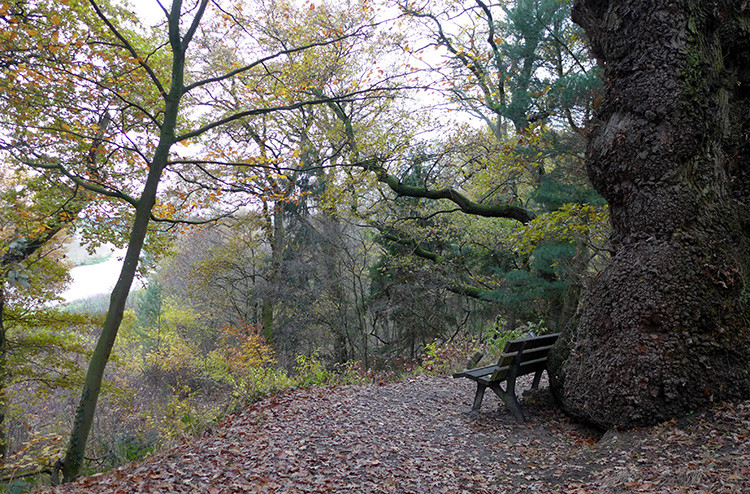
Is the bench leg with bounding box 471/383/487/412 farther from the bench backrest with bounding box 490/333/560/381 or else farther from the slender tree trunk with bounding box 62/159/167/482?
the slender tree trunk with bounding box 62/159/167/482

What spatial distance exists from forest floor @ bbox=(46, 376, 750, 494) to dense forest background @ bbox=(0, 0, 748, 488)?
1309 mm

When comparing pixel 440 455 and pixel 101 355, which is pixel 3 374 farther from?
pixel 440 455

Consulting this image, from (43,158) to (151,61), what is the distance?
4408 millimetres

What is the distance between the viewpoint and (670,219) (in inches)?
169

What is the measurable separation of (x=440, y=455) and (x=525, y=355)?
182cm

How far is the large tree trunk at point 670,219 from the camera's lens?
404cm

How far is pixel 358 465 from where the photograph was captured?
14.3 feet

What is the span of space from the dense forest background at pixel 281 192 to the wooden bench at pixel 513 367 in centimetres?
56

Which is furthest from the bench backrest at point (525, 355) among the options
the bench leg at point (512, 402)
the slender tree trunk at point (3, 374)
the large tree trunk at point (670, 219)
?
the slender tree trunk at point (3, 374)

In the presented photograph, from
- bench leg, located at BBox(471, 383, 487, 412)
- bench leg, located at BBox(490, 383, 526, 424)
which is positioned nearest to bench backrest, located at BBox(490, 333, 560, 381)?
bench leg, located at BBox(490, 383, 526, 424)

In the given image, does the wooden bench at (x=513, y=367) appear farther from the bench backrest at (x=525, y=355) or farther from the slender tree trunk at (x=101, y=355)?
the slender tree trunk at (x=101, y=355)

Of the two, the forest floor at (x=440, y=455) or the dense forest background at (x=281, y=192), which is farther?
the dense forest background at (x=281, y=192)

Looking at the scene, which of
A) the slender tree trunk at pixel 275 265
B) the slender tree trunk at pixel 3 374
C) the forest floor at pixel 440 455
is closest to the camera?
the forest floor at pixel 440 455

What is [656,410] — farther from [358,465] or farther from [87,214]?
[87,214]
